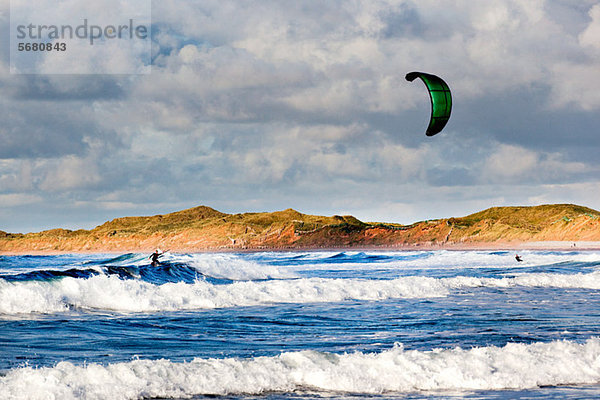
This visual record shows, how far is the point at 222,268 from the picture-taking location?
112 feet

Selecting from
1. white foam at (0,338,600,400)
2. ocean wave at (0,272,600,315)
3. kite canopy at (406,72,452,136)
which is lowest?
white foam at (0,338,600,400)

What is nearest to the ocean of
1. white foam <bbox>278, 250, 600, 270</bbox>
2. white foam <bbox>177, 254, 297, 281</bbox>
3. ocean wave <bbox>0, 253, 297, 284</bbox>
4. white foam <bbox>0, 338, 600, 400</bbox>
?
white foam <bbox>0, 338, 600, 400</bbox>

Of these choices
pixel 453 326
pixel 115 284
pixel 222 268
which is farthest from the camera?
pixel 222 268

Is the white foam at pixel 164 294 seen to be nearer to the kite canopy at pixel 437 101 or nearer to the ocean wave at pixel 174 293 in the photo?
the ocean wave at pixel 174 293

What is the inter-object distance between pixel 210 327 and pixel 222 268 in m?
21.0

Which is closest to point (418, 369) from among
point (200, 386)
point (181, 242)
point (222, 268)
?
point (200, 386)

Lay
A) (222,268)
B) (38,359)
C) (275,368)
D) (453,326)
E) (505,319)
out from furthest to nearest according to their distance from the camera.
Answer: (222,268) → (505,319) → (453,326) → (38,359) → (275,368)

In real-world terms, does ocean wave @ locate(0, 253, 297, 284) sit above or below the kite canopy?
below

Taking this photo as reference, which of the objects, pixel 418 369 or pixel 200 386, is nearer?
pixel 200 386

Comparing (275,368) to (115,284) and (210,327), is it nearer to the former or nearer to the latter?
(210,327)

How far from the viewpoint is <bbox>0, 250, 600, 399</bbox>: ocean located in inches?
320

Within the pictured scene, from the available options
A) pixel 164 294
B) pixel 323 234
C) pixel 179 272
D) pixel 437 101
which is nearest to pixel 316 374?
pixel 164 294

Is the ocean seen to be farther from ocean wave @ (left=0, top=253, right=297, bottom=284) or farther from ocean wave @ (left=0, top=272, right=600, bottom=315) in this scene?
ocean wave @ (left=0, top=253, right=297, bottom=284)

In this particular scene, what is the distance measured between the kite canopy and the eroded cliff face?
79259mm
